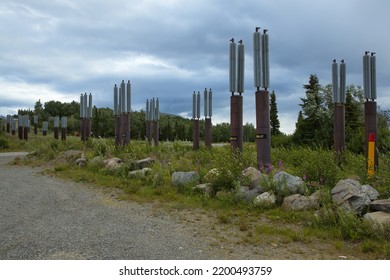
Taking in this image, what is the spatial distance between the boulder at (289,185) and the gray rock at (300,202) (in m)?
0.31

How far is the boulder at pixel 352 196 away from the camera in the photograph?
6.57m

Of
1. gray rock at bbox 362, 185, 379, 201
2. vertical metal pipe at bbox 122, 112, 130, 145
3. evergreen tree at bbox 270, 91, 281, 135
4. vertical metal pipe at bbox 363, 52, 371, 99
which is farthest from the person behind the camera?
evergreen tree at bbox 270, 91, 281, 135

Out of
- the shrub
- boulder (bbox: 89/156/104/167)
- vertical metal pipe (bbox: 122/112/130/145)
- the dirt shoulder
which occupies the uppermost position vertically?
vertical metal pipe (bbox: 122/112/130/145)

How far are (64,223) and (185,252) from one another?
9.84 ft

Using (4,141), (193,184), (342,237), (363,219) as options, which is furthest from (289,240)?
(4,141)

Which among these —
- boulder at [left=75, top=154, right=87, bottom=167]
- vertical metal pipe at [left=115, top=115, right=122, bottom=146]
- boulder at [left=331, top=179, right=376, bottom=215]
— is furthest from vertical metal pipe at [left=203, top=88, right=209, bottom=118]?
boulder at [left=331, top=179, right=376, bottom=215]

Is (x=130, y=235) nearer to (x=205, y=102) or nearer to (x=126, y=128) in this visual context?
(x=126, y=128)

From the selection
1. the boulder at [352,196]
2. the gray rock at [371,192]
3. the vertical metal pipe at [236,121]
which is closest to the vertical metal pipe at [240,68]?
the vertical metal pipe at [236,121]

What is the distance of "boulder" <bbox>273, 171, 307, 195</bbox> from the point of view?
26.2ft

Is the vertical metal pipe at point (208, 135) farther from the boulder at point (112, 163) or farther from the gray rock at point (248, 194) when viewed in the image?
the gray rock at point (248, 194)

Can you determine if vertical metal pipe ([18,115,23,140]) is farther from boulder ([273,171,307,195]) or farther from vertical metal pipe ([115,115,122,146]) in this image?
boulder ([273,171,307,195])

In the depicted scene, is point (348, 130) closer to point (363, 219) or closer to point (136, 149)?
point (136, 149)

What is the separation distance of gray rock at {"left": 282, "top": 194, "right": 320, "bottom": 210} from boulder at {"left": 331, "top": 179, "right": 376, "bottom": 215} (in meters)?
0.40

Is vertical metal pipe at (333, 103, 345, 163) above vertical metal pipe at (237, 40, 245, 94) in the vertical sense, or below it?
below
